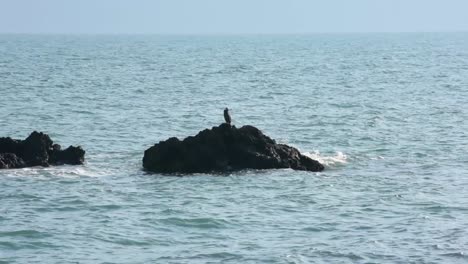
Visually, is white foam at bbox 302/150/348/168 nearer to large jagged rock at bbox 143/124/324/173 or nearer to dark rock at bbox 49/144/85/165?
large jagged rock at bbox 143/124/324/173

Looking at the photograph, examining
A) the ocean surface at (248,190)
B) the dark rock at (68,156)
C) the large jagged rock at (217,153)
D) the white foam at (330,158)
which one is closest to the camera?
the ocean surface at (248,190)

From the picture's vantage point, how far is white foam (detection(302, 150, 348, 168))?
36.8m

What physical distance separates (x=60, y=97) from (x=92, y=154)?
26.4 m

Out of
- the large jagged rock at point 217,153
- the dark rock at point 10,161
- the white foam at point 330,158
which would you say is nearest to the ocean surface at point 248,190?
the white foam at point 330,158

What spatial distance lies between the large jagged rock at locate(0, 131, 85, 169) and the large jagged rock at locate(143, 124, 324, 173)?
2771 mm

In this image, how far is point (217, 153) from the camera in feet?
112

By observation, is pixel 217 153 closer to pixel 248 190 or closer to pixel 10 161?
pixel 248 190

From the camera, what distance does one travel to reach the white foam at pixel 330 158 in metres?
36.8

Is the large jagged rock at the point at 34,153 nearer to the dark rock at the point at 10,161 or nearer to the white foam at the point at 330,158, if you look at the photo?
the dark rock at the point at 10,161

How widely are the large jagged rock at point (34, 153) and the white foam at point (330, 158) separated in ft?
26.1

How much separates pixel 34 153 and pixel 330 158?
33.1ft

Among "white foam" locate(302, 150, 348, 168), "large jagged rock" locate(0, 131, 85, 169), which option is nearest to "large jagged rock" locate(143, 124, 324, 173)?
"white foam" locate(302, 150, 348, 168)

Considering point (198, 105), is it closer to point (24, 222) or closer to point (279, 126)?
point (279, 126)

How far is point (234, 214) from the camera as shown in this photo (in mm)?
28812
